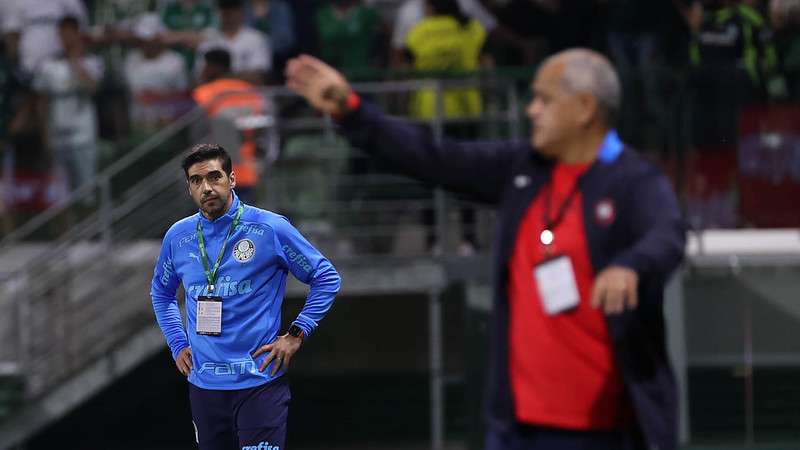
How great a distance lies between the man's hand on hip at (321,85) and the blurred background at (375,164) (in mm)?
7664

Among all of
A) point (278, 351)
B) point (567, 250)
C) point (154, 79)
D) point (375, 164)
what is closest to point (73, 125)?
point (154, 79)

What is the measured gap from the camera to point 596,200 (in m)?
5.10

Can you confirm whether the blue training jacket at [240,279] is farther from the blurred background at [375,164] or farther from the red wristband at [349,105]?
the blurred background at [375,164]

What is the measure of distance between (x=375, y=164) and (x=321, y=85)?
8075mm

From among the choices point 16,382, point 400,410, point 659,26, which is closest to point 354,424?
point 400,410

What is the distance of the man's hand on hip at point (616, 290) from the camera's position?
4.75 metres

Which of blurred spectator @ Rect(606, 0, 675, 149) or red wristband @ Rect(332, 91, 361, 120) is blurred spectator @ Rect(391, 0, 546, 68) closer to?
blurred spectator @ Rect(606, 0, 675, 149)

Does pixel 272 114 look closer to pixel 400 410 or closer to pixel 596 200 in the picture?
pixel 400 410

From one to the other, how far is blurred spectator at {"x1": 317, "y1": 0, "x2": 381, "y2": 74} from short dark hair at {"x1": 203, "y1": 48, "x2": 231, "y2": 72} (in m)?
1.14

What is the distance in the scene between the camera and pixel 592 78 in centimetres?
510

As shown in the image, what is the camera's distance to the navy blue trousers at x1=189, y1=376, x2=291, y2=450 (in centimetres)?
744

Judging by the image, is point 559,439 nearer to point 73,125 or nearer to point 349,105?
point 349,105

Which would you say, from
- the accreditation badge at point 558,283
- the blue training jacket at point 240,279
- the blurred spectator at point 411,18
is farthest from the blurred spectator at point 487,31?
the accreditation badge at point 558,283

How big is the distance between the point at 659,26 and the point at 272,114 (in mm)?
3089
